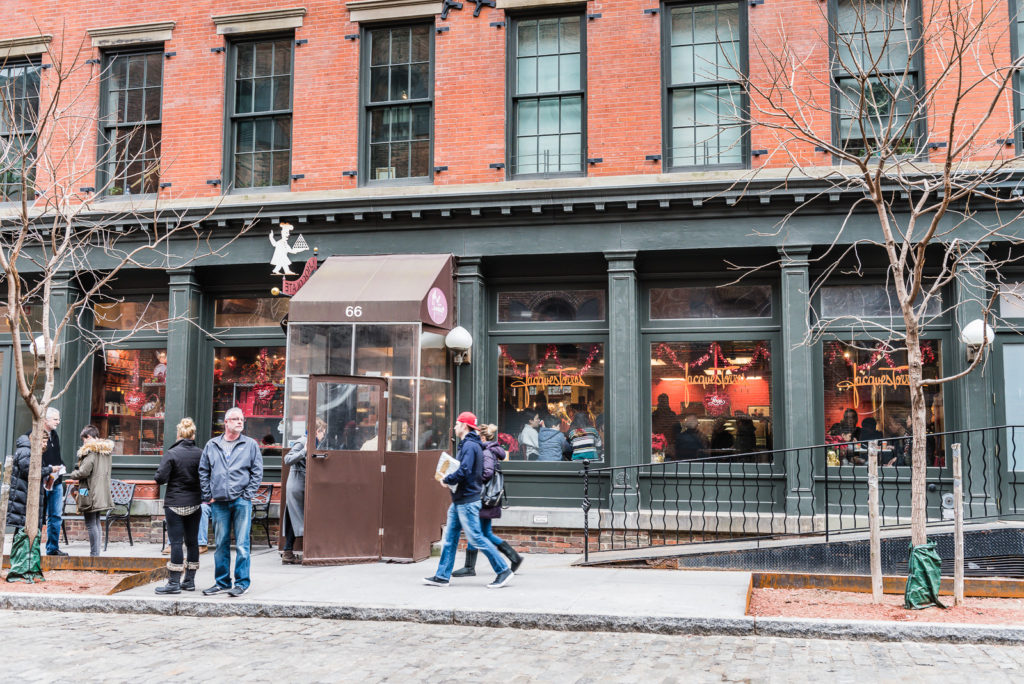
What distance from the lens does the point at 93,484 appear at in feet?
36.8

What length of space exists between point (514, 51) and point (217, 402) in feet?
22.8

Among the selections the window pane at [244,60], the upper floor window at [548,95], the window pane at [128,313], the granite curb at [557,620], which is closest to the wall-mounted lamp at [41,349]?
→ the window pane at [128,313]

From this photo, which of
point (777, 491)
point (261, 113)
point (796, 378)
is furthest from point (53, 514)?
point (796, 378)

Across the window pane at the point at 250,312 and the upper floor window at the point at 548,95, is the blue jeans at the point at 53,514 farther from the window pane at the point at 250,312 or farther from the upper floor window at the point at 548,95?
the upper floor window at the point at 548,95

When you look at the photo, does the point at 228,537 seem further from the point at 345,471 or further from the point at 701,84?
the point at 701,84

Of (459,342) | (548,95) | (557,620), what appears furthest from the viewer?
(548,95)

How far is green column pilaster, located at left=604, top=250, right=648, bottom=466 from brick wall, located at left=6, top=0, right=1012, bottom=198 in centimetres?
144

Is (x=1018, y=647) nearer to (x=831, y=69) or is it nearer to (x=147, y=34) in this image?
(x=831, y=69)

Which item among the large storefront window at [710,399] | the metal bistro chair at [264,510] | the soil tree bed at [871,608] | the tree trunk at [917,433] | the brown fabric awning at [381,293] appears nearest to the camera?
the soil tree bed at [871,608]

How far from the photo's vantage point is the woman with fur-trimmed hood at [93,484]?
11.1 m

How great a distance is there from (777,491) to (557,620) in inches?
191

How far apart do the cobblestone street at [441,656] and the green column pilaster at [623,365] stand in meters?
4.44

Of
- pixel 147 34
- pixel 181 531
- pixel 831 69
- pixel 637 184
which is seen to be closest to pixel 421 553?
pixel 181 531

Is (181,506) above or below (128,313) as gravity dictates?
below
